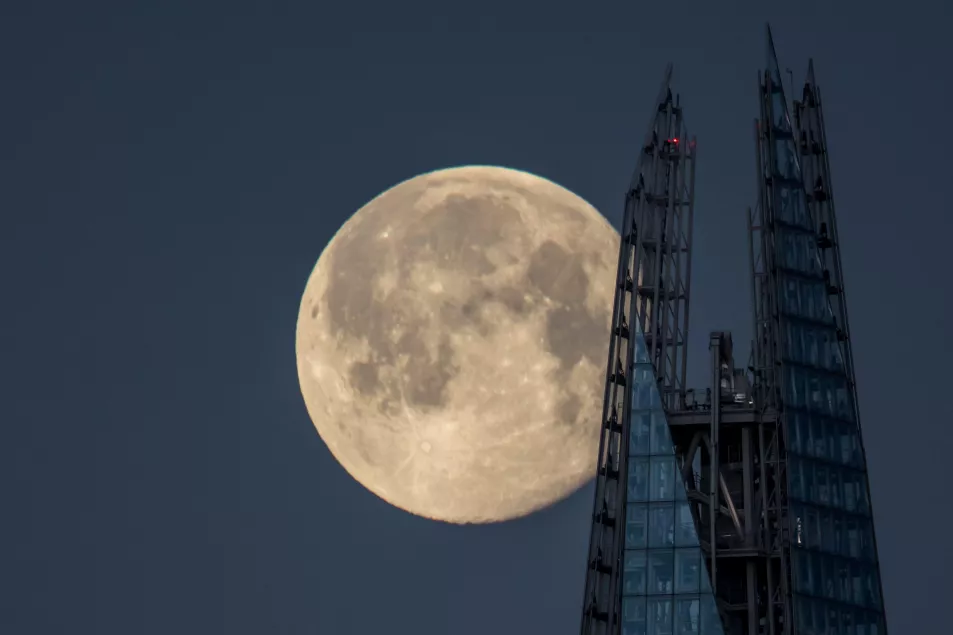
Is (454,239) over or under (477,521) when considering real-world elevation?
over

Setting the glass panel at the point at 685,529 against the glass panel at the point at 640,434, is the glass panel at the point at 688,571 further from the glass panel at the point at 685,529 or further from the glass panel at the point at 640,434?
the glass panel at the point at 640,434

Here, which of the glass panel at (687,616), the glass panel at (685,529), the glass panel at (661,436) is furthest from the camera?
the glass panel at (661,436)

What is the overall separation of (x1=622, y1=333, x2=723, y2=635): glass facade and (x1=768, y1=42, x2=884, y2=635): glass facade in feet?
20.2

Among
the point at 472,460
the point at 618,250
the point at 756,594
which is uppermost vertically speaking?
the point at 618,250

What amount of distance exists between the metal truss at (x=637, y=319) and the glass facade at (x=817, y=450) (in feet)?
23.3

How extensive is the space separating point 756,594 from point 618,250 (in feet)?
96.5

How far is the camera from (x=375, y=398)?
130 meters

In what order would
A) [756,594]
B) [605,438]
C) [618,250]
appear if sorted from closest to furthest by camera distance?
[756,594]
[605,438]
[618,250]

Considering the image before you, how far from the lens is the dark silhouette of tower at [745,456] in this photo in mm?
121688

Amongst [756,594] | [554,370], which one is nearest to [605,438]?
[554,370]

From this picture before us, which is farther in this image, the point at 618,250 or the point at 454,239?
the point at 618,250

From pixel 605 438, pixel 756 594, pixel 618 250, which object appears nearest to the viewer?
pixel 756 594

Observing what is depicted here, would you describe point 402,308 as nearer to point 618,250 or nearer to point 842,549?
point 618,250

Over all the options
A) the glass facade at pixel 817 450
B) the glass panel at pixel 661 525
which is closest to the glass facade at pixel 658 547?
the glass panel at pixel 661 525
